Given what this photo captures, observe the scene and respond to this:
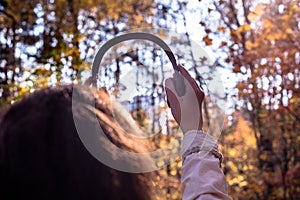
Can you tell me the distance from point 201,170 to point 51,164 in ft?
1.13

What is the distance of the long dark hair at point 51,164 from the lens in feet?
1.95

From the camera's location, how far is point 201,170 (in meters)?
0.87

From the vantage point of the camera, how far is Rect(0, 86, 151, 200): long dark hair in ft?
1.95

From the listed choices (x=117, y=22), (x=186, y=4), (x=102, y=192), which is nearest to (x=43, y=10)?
(x=117, y=22)

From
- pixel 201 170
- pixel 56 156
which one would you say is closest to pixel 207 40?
pixel 201 170

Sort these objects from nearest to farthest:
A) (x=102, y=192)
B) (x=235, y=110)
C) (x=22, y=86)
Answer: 1. (x=102, y=192)
2. (x=22, y=86)
3. (x=235, y=110)

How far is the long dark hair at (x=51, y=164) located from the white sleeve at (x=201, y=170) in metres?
0.21

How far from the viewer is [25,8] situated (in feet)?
19.8

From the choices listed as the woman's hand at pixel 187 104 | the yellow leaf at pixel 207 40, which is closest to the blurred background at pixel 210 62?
the yellow leaf at pixel 207 40

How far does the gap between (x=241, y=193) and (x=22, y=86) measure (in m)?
3.38

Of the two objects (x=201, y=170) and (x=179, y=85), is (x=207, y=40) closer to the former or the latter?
(x=179, y=85)

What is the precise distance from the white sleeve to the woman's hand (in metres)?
0.03

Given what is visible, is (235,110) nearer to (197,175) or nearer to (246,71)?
(246,71)

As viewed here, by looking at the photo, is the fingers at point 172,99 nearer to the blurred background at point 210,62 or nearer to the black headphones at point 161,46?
the black headphones at point 161,46
